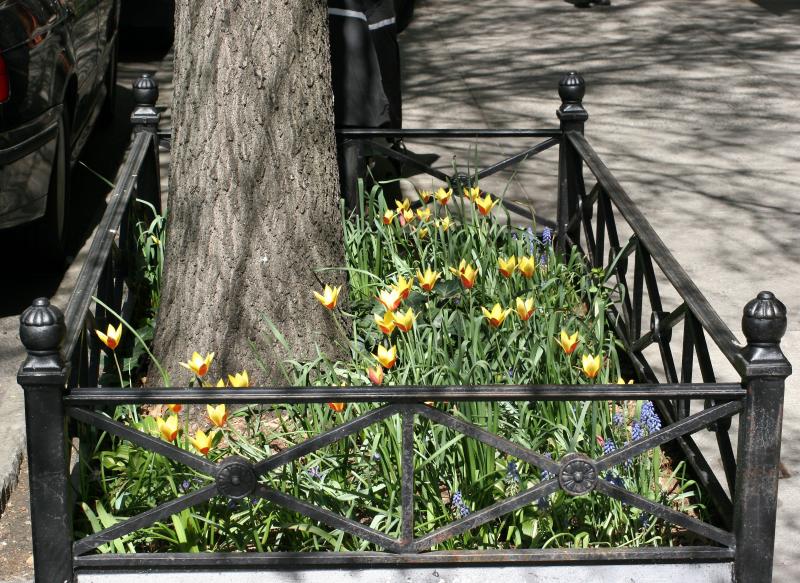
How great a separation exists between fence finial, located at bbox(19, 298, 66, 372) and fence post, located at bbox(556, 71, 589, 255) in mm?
3002

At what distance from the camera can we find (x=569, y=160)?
5859 mm

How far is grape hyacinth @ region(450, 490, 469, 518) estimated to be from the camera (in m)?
3.72

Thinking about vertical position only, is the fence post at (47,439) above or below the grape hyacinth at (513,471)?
above

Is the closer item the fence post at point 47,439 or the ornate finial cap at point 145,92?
the fence post at point 47,439

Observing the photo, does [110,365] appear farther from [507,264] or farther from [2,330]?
[507,264]

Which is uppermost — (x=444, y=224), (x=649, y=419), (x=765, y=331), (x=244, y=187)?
(x=244, y=187)

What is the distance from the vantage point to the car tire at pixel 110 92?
8266 millimetres

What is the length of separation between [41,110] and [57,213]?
52cm

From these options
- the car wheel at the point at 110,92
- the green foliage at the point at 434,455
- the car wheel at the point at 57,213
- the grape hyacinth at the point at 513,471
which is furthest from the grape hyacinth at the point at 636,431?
the car wheel at the point at 110,92

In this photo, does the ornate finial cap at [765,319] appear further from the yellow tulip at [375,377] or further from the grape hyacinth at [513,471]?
the yellow tulip at [375,377]

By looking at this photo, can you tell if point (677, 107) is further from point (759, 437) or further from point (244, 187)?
point (759, 437)

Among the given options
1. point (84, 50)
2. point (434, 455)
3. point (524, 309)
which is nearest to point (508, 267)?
point (524, 309)

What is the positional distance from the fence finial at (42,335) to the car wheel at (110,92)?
5091 mm

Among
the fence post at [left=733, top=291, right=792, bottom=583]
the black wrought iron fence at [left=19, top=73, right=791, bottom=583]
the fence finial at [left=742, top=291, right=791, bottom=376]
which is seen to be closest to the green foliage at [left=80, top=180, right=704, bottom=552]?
the black wrought iron fence at [left=19, top=73, right=791, bottom=583]
